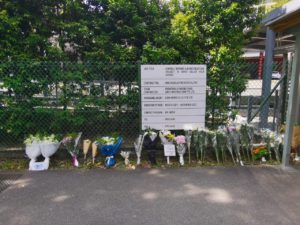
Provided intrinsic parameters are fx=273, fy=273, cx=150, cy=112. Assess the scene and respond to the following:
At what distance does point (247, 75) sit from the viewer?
4.70m

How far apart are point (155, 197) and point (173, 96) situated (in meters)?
1.75

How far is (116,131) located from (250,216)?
2705 millimetres

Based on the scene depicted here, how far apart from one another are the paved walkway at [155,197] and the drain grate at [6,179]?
98 millimetres

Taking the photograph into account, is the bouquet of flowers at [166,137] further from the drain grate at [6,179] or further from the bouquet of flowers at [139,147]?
the drain grate at [6,179]

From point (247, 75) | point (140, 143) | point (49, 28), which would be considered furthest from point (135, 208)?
point (49, 28)

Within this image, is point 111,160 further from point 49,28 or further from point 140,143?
point 49,28

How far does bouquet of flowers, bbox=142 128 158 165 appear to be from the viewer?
14.5 ft

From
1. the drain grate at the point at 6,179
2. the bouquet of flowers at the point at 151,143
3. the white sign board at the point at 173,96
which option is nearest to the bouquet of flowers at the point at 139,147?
the bouquet of flowers at the point at 151,143

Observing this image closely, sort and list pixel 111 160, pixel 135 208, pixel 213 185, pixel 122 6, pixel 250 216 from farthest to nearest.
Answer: pixel 122 6 → pixel 111 160 → pixel 213 185 → pixel 135 208 → pixel 250 216

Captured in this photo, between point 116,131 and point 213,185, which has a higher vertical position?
point 116,131

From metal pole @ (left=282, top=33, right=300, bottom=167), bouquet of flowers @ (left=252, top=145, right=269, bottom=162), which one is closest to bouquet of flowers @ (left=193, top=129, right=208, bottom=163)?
bouquet of flowers @ (left=252, top=145, right=269, bottom=162)

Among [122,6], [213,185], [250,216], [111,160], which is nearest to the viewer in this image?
[250,216]

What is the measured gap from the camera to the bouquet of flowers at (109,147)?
432 cm

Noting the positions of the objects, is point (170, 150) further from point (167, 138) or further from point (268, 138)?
point (268, 138)
